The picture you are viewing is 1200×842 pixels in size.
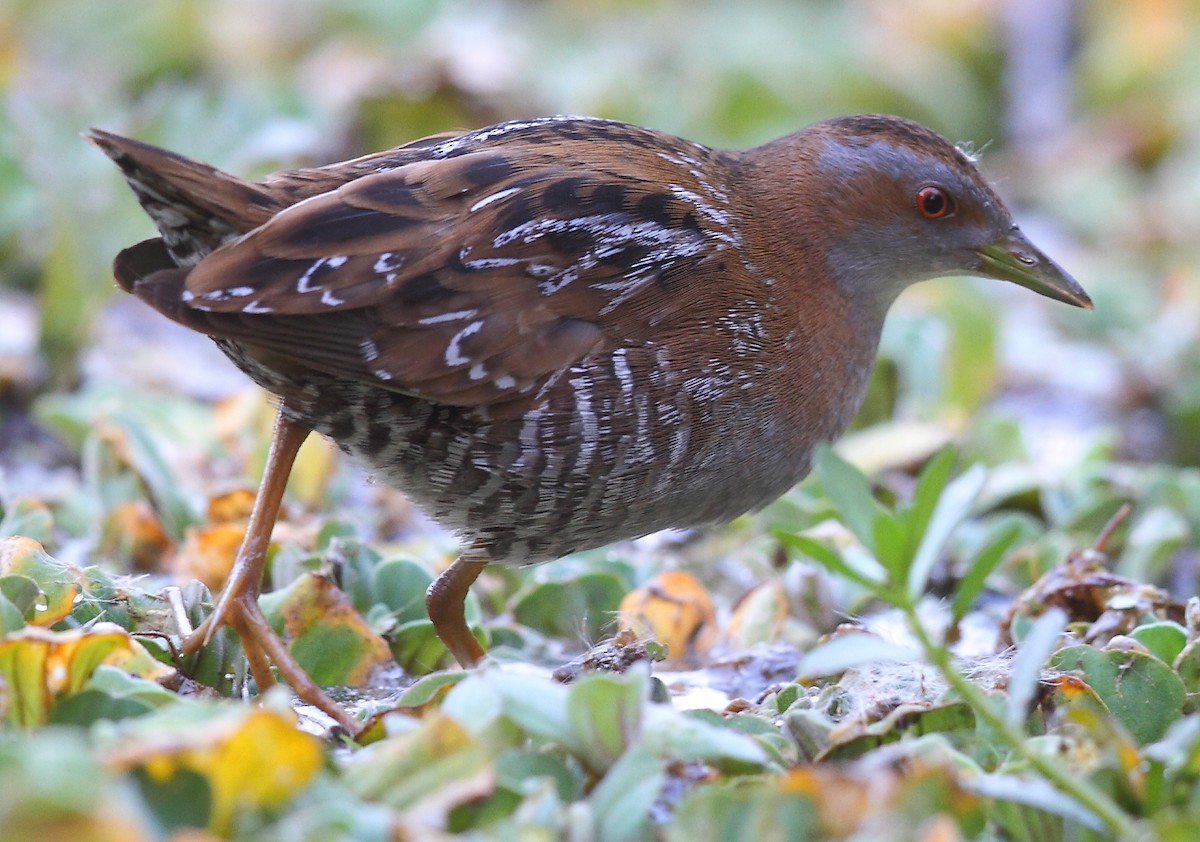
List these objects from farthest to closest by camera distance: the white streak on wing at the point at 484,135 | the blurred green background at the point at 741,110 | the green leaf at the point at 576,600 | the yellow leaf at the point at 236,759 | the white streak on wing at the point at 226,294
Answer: the blurred green background at the point at 741,110 → the green leaf at the point at 576,600 → the white streak on wing at the point at 484,135 → the white streak on wing at the point at 226,294 → the yellow leaf at the point at 236,759

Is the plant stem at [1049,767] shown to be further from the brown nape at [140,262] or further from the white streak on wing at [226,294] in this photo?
the brown nape at [140,262]

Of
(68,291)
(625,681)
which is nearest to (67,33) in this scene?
(68,291)

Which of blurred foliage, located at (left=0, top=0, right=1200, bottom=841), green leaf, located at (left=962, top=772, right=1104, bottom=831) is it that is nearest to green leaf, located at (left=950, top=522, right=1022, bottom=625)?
blurred foliage, located at (left=0, top=0, right=1200, bottom=841)

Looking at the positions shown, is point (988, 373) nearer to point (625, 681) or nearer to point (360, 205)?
point (360, 205)

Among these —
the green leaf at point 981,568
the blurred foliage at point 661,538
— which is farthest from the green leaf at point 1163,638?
the green leaf at point 981,568

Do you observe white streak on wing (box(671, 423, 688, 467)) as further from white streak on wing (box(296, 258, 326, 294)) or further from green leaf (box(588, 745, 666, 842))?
green leaf (box(588, 745, 666, 842))

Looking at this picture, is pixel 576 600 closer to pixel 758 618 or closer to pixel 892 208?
pixel 758 618
